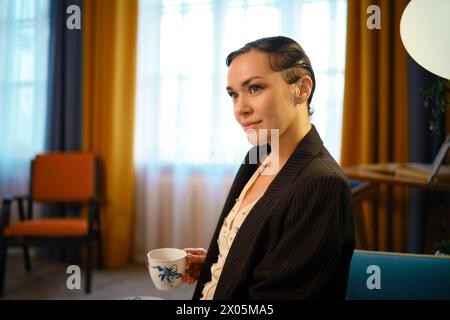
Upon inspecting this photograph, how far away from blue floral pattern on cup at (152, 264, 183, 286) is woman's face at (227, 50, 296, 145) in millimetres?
316

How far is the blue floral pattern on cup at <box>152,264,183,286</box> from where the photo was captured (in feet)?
2.26

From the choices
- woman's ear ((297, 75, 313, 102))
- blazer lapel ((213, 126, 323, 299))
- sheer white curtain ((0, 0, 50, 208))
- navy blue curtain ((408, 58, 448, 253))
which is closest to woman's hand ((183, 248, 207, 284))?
blazer lapel ((213, 126, 323, 299))

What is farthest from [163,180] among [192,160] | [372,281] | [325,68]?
[372,281]

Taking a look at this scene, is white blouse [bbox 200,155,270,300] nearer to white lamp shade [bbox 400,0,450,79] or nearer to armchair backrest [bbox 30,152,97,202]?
white lamp shade [bbox 400,0,450,79]

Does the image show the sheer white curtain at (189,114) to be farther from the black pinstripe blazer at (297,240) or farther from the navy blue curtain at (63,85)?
the black pinstripe blazer at (297,240)

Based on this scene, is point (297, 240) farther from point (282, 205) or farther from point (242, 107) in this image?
point (242, 107)

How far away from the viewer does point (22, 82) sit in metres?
2.71

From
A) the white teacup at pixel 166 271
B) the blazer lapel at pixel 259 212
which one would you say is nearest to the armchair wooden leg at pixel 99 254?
the white teacup at pixel 166 271

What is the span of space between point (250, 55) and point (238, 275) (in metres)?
0.42

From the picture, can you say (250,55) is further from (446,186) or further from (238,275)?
(446,186)

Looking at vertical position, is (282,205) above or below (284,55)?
below

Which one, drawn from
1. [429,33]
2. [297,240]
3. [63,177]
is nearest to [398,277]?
[297,240]

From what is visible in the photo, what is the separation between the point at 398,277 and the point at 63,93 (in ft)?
8.39

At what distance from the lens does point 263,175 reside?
32.0 inches
